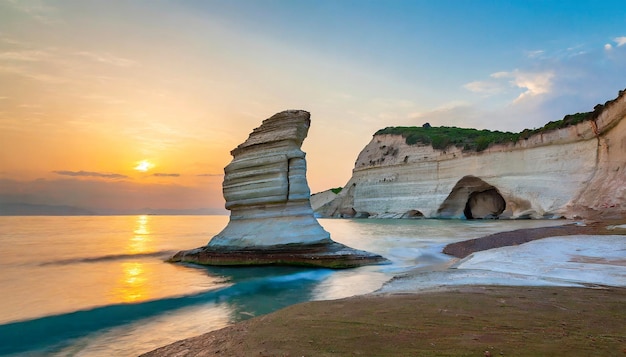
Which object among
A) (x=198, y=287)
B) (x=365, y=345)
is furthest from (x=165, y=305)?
(x=365, y=345)

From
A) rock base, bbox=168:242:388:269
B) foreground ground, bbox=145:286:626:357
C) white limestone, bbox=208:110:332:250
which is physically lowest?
rock base, bbox=168:242:388:269

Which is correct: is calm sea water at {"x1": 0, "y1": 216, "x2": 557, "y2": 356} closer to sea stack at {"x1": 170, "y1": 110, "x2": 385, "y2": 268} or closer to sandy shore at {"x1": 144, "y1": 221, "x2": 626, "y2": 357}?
sea stack at {"x1": 170, "y1": 110, "x2": 385, "y2": 268}

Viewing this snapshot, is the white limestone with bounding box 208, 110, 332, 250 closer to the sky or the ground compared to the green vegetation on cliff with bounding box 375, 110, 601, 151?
closer to the ground

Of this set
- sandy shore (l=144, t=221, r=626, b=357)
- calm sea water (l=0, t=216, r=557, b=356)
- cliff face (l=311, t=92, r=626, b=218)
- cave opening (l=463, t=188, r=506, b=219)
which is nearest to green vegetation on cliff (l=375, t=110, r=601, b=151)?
cliff face (l=311, t=92, r=626, b=218)

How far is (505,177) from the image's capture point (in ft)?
116

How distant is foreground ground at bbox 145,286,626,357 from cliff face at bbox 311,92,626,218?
74.1 feet

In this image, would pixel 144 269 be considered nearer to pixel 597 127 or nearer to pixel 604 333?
pixel 604 333

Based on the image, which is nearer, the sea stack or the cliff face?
the sea stack

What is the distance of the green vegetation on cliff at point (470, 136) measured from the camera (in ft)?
101

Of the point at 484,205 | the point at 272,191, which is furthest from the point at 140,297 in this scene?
the point at 484,205

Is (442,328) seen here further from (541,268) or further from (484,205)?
(484,205)

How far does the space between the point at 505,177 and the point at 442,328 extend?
118 ft

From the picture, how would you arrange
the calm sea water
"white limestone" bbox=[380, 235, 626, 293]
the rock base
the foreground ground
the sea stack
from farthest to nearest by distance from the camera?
the sea stack < the rock base < "white limestone" bbox=[380, 235, 626, 293] < the calm sea water < the foreground ground

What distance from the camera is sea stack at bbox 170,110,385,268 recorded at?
1156 centimetres
